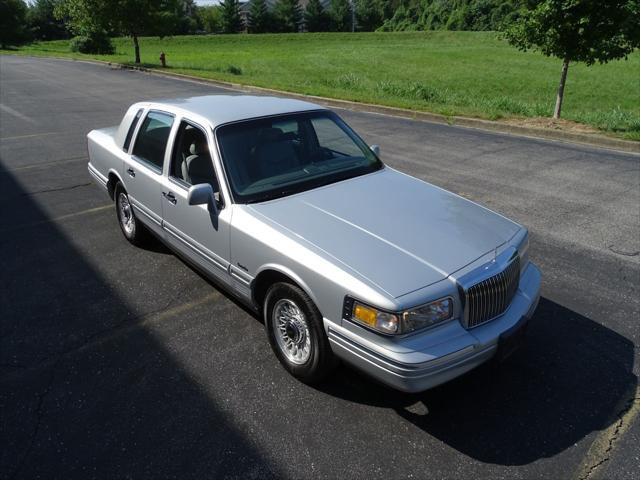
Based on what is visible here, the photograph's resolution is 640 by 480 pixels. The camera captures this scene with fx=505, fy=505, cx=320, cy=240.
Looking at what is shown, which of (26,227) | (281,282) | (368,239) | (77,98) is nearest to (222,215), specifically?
(281,282)

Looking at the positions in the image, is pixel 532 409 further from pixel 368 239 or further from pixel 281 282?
pixel 281 282

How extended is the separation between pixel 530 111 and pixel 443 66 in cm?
2494

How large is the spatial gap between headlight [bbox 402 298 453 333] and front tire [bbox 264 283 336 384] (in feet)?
1.96

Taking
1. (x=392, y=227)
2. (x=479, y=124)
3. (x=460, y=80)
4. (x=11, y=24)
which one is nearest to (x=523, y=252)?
(x=392, y=227)

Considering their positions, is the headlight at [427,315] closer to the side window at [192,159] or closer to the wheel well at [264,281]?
the wheel well at [264,281]

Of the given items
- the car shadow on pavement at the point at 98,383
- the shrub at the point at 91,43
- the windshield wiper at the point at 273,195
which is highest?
the shrub at the point at 91,43

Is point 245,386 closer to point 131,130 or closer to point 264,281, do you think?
point 264,281

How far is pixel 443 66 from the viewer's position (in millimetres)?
37188

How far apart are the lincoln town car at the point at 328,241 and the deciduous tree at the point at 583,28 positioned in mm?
8873

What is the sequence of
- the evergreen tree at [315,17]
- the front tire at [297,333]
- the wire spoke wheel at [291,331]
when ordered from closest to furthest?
the front tire at [297,333]
the wire spoke wheel at [291,331]
the evergreen tree at [315,17]

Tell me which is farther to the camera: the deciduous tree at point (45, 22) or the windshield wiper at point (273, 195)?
the deciduous tree at point (45, 22)

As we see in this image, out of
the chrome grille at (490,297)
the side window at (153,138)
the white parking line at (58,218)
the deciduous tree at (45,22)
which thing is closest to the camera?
Result: the chrome grille at (490,297)

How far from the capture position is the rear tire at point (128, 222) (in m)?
5.55

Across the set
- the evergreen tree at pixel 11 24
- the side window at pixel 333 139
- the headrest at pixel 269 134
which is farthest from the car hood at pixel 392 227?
the evergreen tree at pixel 11 24
